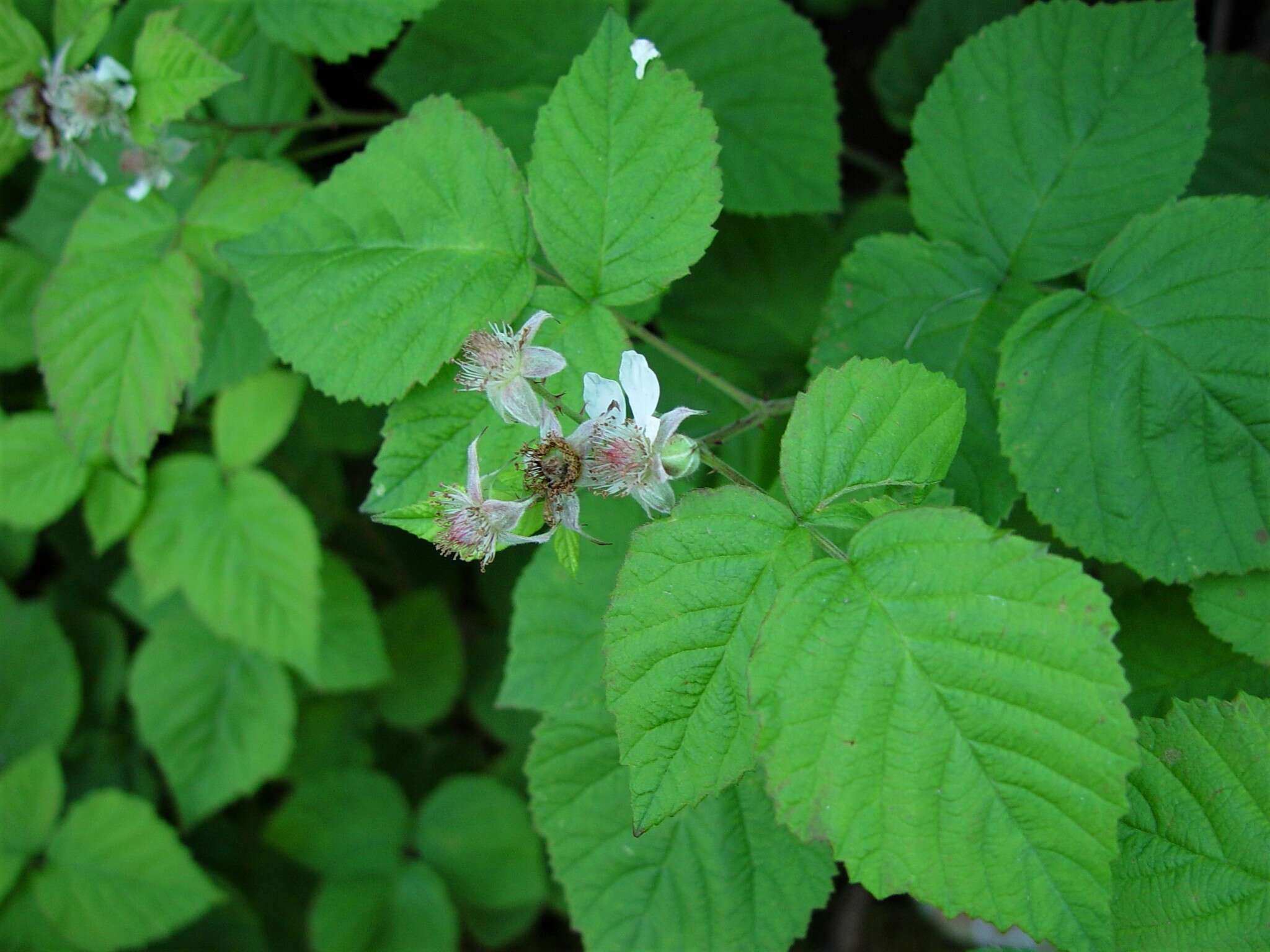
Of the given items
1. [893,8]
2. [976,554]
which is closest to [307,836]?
[976,554]

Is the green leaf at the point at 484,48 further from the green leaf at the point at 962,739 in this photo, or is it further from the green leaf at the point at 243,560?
the green leaf at the point at 962,739

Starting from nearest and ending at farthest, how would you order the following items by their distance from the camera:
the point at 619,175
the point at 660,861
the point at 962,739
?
the point at 962,739, the point at 619,175, the point at 660,861

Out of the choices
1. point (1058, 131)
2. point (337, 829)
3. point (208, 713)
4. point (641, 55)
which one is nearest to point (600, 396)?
point (641, 55)

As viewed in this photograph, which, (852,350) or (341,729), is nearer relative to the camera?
(852,350)

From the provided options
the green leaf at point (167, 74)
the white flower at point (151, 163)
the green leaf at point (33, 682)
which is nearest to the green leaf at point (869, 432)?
the green leaf at point (167, 74)

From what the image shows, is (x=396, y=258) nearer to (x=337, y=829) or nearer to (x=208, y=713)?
(x=208, y=713)

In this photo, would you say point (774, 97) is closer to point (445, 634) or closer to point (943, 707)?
point (943, 707)

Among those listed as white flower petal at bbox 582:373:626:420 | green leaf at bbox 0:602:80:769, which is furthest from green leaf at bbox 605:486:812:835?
green leaf at bbox 0:602:80:769
